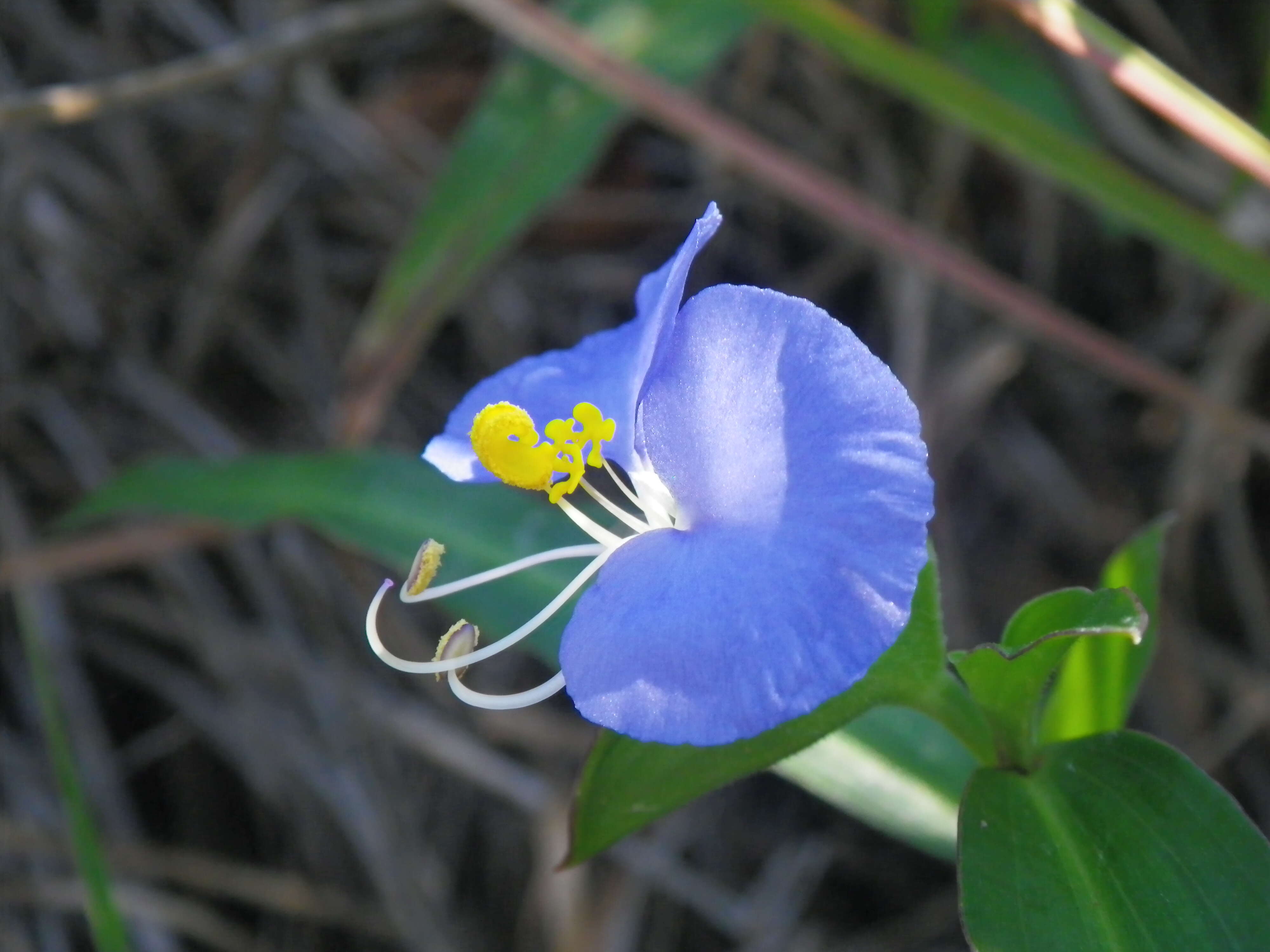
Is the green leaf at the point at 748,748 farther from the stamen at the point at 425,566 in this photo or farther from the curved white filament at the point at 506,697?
the stamen at the point at 425,566

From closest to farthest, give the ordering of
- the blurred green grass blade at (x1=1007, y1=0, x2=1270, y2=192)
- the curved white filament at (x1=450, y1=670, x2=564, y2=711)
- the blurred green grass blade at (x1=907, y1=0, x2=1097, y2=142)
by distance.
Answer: the curved white filament at (x1=450, y1=670, x2=564, y2=711) < the blurred green grass blade at (x1=1007, y1=0, x2=1270, y2=192) < the blurred green grass blade at (x1=907, y1=0, x2=1097, y2=142)

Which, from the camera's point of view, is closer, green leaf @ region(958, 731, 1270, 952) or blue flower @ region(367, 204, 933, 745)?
blue flower @ region(367, 204, 933, 745)

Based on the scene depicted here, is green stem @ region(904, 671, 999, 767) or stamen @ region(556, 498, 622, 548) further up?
stamen @ region(556, 498, 622, 548)

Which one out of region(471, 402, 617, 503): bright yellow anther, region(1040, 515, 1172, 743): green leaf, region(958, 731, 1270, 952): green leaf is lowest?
region(958, 731, 1270, 952): green leaf

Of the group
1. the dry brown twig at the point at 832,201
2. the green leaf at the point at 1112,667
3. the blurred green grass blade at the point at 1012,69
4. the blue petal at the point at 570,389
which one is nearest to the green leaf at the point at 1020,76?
the blurred green grass blade at the point at 1012,69

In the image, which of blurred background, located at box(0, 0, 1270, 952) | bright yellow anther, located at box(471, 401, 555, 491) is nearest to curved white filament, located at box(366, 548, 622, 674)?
bright yellow anther, located at box(471, 401, 555, 491)

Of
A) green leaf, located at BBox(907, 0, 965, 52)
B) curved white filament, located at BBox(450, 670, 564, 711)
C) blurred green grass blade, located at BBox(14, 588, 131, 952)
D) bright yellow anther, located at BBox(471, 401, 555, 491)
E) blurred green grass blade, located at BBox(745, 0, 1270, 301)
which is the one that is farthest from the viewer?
green leaf, located at BBox(907, 0, 965, 52)

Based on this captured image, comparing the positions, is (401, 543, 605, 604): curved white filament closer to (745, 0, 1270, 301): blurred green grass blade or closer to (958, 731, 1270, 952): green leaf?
(958, 731, 1270, 952): green leaf
